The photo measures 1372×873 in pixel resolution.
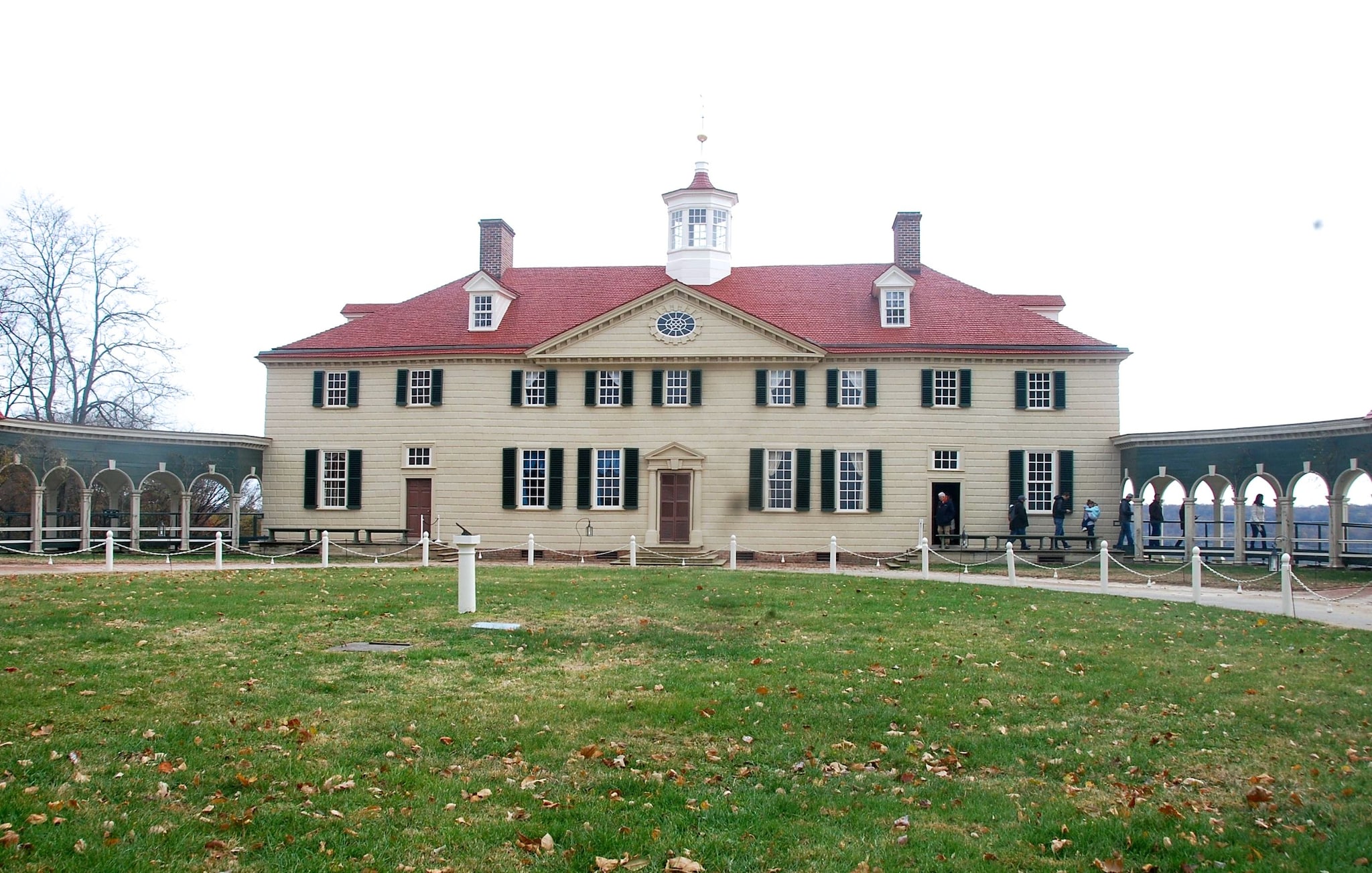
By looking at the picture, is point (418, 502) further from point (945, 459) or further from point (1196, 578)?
point (1196, 578)

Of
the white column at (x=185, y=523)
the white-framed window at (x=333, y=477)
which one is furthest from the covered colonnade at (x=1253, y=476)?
the white column at (x=185, y=523)

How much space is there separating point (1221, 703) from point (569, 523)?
78.0ft

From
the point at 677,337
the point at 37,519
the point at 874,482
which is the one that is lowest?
the point at 37,519

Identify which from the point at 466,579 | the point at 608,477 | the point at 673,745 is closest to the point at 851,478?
the point at 608,477

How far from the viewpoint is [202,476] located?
3058 centimetres

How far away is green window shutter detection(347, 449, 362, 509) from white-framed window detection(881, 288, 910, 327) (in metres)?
16.6

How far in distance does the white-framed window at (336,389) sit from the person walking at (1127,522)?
2318cm

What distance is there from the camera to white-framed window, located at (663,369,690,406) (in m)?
31.4

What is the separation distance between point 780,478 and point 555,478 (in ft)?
22.2

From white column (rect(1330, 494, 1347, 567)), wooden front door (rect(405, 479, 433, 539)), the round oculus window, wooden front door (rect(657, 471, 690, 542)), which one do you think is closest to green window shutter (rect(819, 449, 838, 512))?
wooden front door (rect(657, 471, 690, 542))

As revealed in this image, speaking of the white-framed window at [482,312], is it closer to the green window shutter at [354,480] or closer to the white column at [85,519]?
the green window shutter at [354,480]

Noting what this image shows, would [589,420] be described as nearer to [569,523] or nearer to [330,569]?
[569,523]

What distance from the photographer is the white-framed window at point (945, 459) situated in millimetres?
30641

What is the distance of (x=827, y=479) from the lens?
1210 inches
